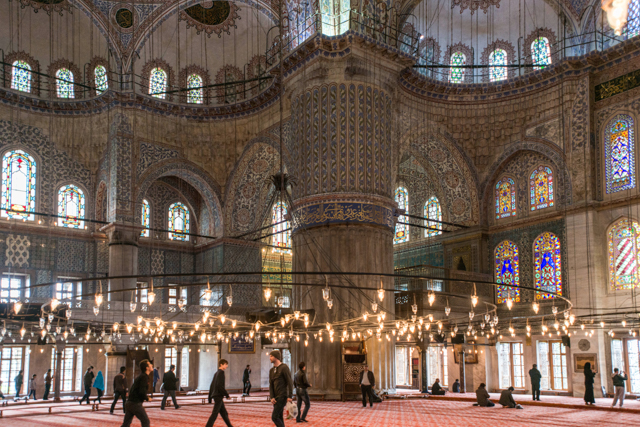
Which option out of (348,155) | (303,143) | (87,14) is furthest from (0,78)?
(348,155)

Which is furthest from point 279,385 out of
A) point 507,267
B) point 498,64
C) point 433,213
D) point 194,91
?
point 194,91

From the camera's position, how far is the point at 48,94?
21.4 meters

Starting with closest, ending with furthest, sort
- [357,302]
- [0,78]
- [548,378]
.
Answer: [357,302], [548,378], [0,78]

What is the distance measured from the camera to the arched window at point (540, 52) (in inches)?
771

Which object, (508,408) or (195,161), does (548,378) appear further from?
(195,161)

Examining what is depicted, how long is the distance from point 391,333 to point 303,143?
5025 millimetres

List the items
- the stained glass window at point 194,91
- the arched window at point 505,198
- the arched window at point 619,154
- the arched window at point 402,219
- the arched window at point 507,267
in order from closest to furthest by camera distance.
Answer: the arched window at point 619,154 < the arched window at point 507,267 < the arched window at point 505,198 < the stained glass window at point 194,91 < the arched window at point 402,219

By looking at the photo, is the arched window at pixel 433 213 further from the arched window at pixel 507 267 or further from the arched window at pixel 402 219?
the arched window at pixel 507 267

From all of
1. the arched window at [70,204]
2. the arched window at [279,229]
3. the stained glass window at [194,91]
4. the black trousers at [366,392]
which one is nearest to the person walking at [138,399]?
the black trousers at [366,392]

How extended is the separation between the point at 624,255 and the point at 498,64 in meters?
6.93

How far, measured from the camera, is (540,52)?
1984 centimetres

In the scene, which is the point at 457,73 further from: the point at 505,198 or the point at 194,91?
the point at 194,91

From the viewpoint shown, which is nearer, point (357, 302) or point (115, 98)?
point (357, 302)

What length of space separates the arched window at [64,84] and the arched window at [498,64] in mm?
12728
